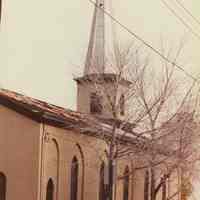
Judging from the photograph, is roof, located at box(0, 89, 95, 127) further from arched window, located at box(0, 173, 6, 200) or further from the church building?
arched window, located at box(0, 173, 6, 200)

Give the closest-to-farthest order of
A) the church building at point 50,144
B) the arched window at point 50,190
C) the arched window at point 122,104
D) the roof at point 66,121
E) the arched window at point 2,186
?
the arched window at point 122,104 → the arched window at point 2,186 → the church building at point 50,144 → the roof at point 66,121 → the arched window at point 50,190

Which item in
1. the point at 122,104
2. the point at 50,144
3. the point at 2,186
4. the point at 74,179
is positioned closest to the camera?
the point at 122,104

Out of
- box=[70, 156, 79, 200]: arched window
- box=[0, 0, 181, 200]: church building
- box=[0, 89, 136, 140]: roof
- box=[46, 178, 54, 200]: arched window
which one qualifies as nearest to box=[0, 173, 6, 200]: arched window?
box=[0, 0, 181, 200]: church building

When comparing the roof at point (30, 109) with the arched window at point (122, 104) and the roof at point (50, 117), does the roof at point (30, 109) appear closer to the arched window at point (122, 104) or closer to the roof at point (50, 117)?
A: the roof at point (50, 117)

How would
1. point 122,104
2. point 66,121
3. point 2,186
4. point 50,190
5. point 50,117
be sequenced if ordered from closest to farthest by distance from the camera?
point 122,104 → point 2,186 → point 50,117 → point 50,190 → point 66,121

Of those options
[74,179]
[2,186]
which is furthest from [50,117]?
[74,179]

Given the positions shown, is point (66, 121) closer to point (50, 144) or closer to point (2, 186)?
point (50, 144)

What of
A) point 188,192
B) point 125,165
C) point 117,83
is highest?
point 117,83

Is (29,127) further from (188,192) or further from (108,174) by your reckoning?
(188,192)

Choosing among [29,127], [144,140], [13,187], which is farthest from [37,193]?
[144,140]

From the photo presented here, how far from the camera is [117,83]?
73.0 feet

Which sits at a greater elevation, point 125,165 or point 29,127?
point 29,127

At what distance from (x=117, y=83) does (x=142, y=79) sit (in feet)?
7.26

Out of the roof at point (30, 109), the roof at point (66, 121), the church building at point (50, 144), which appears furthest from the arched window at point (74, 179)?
the roof at point (30, 109)
